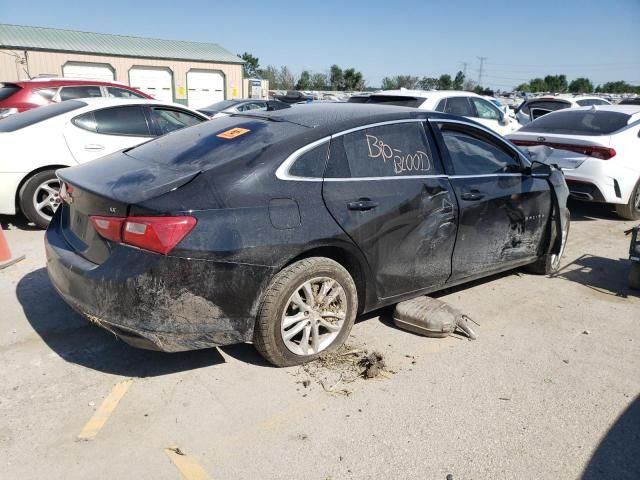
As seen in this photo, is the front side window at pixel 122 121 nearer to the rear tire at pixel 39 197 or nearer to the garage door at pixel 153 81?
the rear tire at pixel 39 197

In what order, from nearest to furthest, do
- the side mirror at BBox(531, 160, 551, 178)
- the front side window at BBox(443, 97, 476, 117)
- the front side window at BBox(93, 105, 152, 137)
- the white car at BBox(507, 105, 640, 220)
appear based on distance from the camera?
the side mirror at BBox(531, 160, 551, 178) < the front side window at BBox(93, 105, 152, 137) < the white car at BBox(507, 105, 640, 220) < the front side window at BBox(443, 97, 476, 117)

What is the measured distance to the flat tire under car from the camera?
3166 mm

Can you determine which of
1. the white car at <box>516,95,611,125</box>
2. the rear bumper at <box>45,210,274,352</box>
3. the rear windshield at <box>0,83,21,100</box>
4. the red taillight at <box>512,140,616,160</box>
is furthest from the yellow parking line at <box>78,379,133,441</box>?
the white car at <box>516,95,611,125</box>

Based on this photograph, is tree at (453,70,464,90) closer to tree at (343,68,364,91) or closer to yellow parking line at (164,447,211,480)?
tree at (343,68,364,91)

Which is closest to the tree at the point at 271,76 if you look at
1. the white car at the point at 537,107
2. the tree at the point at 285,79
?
the tree at the point at 285,79

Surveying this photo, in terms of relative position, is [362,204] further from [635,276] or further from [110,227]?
[635,276]

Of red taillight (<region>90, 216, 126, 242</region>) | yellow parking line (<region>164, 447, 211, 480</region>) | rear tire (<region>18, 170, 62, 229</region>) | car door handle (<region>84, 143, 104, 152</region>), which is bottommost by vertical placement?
yellow parking line (<region>164, 447, 211, 480</region>)

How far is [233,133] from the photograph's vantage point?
3.62 meters

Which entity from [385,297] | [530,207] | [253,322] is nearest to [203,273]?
[253,322]

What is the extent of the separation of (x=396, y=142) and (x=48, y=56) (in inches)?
1358

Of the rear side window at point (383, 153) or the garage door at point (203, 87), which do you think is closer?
the rear side window at point (383, 153)

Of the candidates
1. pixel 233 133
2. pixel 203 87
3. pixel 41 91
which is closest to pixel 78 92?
pixel 41 91

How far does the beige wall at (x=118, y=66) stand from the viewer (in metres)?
31.0

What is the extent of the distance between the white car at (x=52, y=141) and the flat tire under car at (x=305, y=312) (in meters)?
4.13
